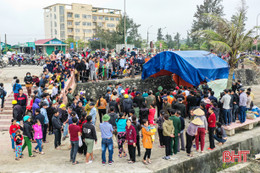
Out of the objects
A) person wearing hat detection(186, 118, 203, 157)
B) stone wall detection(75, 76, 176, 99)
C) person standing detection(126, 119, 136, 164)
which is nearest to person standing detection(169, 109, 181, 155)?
person wearing hat detection(186, 118, 203, 157)

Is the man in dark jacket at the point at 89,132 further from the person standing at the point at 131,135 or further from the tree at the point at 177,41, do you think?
the tree at the point at 177,41

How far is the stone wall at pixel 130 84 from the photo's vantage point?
1377 cm

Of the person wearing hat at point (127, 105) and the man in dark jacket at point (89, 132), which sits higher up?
the person wearing hat at point (127, 105)

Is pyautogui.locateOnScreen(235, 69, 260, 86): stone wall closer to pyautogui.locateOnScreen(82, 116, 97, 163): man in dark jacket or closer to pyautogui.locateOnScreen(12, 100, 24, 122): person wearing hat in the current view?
pyautogui.locateOnScreen(82, 116, 97, 163): man in dark jacket

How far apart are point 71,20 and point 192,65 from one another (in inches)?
2184

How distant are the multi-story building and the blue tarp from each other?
4680 cm

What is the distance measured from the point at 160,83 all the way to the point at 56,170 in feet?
38.8

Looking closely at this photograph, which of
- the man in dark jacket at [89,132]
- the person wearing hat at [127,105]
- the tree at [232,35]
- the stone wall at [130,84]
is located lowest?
the man in dark jacket at [89,132]

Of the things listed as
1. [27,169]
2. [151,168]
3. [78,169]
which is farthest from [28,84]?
[151,168]

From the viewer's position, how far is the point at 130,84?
15438 millimetres

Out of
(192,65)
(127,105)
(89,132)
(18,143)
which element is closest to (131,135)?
(89,132)

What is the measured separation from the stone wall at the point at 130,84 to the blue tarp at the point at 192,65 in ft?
5.11

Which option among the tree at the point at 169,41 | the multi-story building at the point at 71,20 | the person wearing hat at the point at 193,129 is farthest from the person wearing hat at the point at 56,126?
the tree at the point at 169,41

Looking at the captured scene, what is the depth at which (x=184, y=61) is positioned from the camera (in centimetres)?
1246
